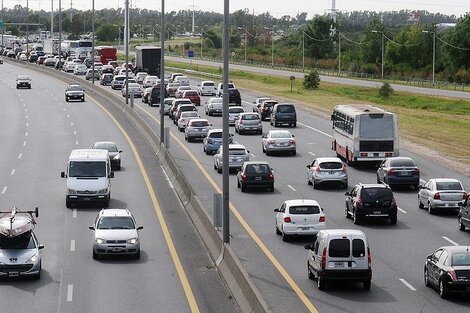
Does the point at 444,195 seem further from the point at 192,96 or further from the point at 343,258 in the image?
the point at 192,96

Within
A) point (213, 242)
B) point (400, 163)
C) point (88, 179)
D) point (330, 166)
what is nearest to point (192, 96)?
point (330, 166)

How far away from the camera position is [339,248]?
2891cm

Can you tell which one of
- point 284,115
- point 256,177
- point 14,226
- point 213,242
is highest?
point 14,226

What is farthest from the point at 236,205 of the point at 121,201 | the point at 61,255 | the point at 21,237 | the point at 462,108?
the point at 462,108

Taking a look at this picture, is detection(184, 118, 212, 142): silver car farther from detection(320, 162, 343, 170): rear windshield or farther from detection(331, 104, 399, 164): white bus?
detection(320, 162, 343, 170): rear windshield

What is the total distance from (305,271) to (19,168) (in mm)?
27952

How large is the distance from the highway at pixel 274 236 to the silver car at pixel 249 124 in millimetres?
2832

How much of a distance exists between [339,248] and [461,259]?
3.05 m

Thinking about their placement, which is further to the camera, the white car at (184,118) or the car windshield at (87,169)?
the white car at (184,118)

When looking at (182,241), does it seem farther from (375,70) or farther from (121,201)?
(375,70)

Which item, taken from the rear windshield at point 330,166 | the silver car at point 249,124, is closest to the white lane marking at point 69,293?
the rear windshield at point 330,166

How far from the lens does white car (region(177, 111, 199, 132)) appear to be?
7575 cm

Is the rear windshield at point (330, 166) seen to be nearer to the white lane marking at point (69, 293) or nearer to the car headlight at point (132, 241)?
the car headlight at point (132, 241)

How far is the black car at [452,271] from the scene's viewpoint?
27.8 meters
